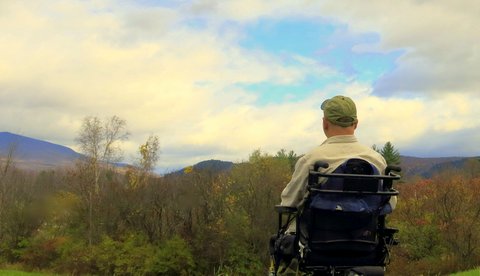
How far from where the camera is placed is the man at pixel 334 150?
380cm

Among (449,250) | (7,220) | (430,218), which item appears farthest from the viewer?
(7,220)

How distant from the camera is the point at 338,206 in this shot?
141 inches

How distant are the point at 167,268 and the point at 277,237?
2952 centimetres

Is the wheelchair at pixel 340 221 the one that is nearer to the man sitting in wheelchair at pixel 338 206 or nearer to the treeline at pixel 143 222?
the man sitting in wheelchair at pixel 338 206

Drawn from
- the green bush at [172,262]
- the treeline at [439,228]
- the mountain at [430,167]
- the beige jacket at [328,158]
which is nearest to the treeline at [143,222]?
the green bush at [172,262]

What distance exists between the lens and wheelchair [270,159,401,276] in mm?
3602

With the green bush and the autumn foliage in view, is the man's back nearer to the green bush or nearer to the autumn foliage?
the autumn foliage

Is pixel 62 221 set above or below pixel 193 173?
below

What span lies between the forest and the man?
969 inches

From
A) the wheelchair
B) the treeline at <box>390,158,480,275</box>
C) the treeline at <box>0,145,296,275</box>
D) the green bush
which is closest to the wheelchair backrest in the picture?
the wheelchair

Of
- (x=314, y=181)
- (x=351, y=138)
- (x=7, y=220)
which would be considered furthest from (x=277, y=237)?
(x=7, y=220)

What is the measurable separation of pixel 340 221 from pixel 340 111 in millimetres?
799

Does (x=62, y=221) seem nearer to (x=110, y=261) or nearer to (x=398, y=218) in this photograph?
(x=110, y=261)

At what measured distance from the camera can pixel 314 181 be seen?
3.62 m
